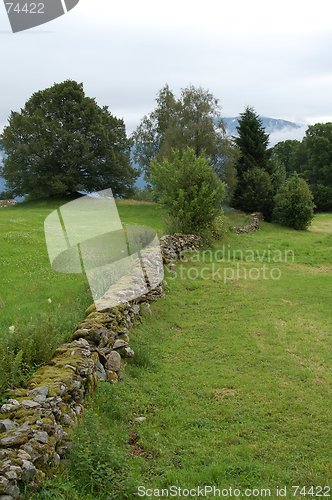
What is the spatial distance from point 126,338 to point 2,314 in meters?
2.76

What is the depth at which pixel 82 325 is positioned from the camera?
8266mm

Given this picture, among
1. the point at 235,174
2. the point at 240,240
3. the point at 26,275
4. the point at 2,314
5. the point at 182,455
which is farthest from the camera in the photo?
the point at 235,174

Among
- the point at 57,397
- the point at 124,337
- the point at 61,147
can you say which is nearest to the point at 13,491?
the point at 57,397

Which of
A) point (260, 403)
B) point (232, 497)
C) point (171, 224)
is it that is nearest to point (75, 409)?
point (232, 497)

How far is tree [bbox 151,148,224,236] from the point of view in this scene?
2061 cm

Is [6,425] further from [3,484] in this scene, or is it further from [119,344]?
[119,344]

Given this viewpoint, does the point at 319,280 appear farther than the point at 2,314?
Yes

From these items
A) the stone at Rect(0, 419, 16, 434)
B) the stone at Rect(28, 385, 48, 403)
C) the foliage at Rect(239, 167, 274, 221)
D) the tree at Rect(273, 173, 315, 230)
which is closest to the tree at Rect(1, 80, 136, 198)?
the foliage at Rect(239, 167, 274, 221)

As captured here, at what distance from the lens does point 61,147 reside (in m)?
39.6

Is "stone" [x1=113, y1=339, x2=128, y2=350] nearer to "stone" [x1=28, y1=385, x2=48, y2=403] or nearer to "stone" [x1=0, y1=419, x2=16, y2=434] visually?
"stone" [x1=28, y1=385, x2=48, y2=403]

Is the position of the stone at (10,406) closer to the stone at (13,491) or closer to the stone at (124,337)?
the stone at (13,491)

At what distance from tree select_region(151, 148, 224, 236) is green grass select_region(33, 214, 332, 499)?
8517mm

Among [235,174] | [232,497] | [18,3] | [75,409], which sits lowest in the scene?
[232,497]

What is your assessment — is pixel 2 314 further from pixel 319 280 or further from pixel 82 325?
pixel 319 280
